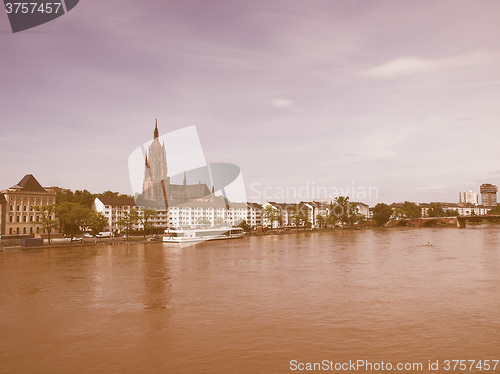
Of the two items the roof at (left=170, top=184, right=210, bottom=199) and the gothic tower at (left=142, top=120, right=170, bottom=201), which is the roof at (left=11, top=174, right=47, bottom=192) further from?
→ the roof at (left=170, top=184, right=210, bottom=199)

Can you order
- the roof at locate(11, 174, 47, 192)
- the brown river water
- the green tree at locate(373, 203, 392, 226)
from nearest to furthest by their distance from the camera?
1. the brown river water
2. the roof at locate(11, 174, 47, 192)
3. the green tree at locate(373, 203, 392, 226)

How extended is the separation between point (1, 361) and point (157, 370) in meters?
5.96

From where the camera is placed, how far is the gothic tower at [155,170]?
16238 centimetres

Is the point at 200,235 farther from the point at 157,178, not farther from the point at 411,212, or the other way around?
the point at 411,212

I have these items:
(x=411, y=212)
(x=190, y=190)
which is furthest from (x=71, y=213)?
(x=411, y=212)

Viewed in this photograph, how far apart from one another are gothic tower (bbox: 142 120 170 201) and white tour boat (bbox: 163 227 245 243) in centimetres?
6529

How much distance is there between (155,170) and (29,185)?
6685cm

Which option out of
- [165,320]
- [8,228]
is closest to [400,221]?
[8,228]

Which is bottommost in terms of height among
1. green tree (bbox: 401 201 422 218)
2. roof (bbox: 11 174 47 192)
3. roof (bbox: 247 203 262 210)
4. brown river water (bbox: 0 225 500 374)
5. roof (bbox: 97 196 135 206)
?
brown river water (bbox: 0 225 500 374)

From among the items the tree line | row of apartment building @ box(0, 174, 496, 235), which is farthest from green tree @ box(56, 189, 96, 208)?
row of apartment building @ box(0, 174, 496, 235)

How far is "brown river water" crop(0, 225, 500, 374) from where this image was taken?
14.8 meters

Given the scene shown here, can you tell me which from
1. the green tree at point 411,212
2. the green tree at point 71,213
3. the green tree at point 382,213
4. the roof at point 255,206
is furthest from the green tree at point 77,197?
the green tree at point 411,212

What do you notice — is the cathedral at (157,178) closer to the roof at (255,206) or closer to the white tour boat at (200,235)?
the roof at (255,206)

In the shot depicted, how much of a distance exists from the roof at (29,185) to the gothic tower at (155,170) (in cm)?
6022
